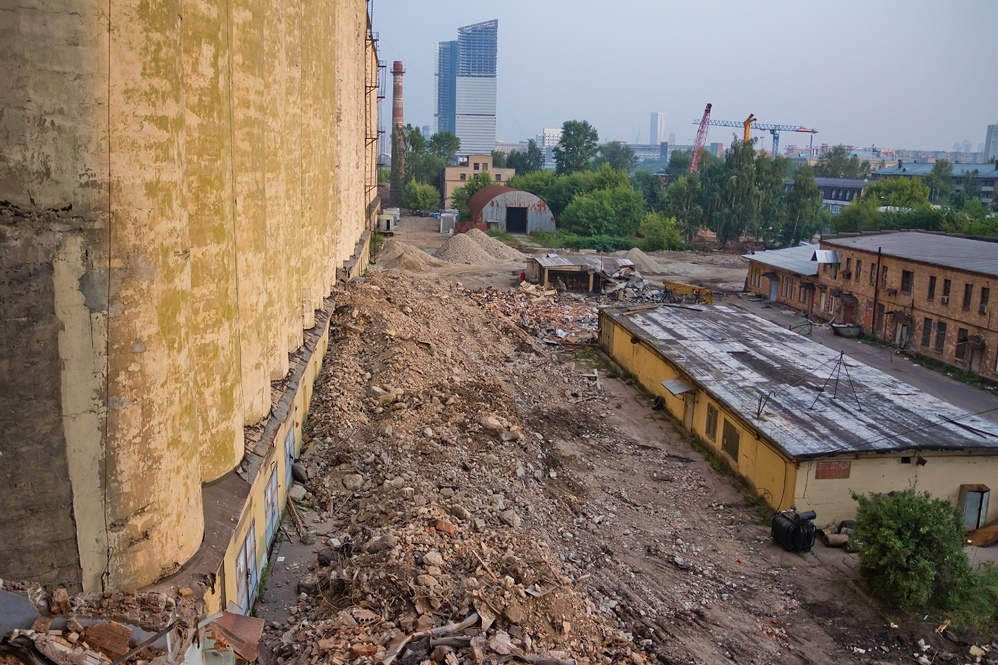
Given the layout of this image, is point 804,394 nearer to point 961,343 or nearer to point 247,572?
point 247,572

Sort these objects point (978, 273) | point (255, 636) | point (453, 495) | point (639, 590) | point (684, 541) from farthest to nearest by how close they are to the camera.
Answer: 1. point (978, 273)
2. point (684, 541)
3. point (453, 495)
4. point (639, 590)
5. point (255, 636)

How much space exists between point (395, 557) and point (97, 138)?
19.6ft

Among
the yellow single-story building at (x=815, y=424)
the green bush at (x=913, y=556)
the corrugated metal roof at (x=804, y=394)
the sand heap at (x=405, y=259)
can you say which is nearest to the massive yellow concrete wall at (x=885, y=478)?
the yellow single-story building at (x=815, y=424)

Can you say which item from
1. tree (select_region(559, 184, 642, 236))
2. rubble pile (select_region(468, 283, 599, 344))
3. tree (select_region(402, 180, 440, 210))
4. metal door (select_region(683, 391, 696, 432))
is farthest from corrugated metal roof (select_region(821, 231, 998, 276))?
tree (select_region(402, 180, 440, 210))

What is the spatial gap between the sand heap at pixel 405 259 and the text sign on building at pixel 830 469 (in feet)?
105

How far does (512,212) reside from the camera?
67.2 meters

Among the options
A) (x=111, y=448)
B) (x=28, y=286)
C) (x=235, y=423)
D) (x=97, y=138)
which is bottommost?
(x=235, y=423)

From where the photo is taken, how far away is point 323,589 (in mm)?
10977

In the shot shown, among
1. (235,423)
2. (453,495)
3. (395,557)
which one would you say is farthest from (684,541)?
(235,423)

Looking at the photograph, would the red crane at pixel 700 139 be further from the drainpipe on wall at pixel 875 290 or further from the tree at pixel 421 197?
the drainpipe on wall at pixel 875 290

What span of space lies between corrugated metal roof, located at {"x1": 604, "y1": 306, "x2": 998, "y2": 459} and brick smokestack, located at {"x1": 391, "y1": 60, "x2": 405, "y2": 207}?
66.7 metres

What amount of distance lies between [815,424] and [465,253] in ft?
115

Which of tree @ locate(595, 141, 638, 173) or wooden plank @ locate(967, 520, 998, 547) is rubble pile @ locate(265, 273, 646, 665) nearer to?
wooden plank @ locate(967, 520, 998, 547)

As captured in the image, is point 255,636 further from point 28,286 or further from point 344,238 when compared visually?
point 344,238
